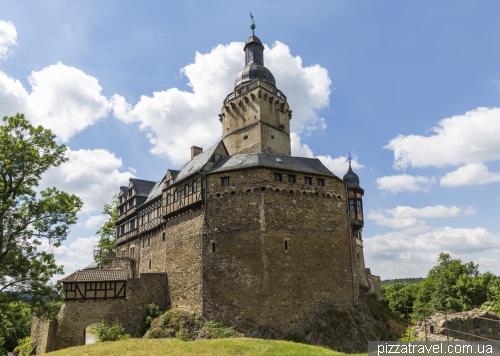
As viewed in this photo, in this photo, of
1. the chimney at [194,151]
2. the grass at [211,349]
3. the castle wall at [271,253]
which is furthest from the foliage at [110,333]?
the chimney at [194,151]

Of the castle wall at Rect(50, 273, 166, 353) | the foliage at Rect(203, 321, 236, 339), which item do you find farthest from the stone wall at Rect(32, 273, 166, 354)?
the foliage at Rect(203, 321, 236, 339)

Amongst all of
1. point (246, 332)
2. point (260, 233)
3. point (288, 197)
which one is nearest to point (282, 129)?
point (288, 197)

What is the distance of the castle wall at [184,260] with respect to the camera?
2686 centimetres

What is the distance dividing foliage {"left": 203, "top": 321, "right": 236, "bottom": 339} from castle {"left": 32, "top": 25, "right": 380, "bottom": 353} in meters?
0.45

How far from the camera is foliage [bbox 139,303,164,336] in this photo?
27.7m

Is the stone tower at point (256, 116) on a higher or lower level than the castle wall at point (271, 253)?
higher

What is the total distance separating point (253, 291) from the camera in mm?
24922

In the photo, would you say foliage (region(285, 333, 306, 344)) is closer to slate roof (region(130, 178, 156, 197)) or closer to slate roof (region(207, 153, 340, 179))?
slate roof (region(207, 153, 340, 179))

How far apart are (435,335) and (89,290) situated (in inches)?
907

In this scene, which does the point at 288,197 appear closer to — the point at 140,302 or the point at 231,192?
the point at 231,192

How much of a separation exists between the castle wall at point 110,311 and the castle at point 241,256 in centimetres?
6

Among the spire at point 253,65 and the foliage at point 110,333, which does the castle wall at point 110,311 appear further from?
the spire at point 253,65

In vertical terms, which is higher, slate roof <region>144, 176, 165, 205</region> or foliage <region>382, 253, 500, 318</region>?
slate roof <region>144, 176, 165, 205</region>

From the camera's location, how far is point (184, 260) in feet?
93.3
